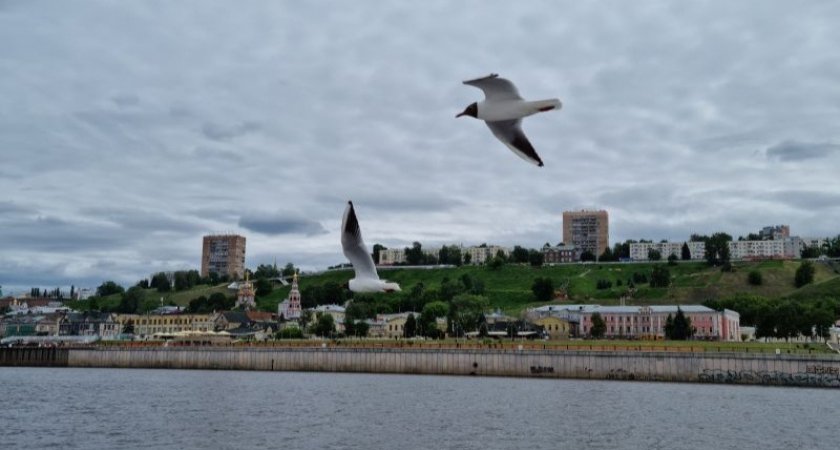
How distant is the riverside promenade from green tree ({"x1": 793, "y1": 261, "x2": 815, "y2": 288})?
107m

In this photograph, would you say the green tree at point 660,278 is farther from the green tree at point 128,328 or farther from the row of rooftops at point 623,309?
the green tree at point 128,328

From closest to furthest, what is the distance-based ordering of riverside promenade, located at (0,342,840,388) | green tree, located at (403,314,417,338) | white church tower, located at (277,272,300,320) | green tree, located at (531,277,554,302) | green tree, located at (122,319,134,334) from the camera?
1. riverside promenade, located at (0,342,840,388)
2. green tree, located at (403,314,417,338)
3. green tree, located at (531,277,554,302)
4. white church tower, located at (277,272,300,320)
5. green tree, located at (122,319,134,334)

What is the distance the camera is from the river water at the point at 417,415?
40.3 meters

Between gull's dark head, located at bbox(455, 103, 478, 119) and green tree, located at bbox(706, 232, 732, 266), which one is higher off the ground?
green tree, located at bbox(706, 232, 732, 266)

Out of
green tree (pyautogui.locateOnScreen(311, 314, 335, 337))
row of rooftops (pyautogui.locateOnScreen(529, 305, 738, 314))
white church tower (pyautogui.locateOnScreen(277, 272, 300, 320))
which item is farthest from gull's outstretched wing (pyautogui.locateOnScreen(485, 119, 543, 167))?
white church tower (pyautogui.locateOnScreen(277, 272, 300, 320))

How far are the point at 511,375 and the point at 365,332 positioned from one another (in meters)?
62.8

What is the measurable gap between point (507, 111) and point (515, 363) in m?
72.3

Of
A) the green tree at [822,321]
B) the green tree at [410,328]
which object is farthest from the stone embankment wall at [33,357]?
the green tree at [822,321]

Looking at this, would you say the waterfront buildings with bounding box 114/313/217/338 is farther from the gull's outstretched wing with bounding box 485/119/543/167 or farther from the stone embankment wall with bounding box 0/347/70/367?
the gull's outstretched wing with bounding box 485/119/543/167

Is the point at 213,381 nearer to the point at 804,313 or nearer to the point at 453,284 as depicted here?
the point at 804,313

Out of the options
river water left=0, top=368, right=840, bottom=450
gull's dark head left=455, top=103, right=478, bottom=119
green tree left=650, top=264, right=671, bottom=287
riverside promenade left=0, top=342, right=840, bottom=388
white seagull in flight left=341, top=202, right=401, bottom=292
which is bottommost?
river water left=0, top=368, right=840, bottom=450

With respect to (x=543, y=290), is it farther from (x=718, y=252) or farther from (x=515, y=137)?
(x=515, y=137)

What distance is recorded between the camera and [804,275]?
177250mm

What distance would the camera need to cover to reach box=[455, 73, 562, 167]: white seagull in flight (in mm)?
12602
